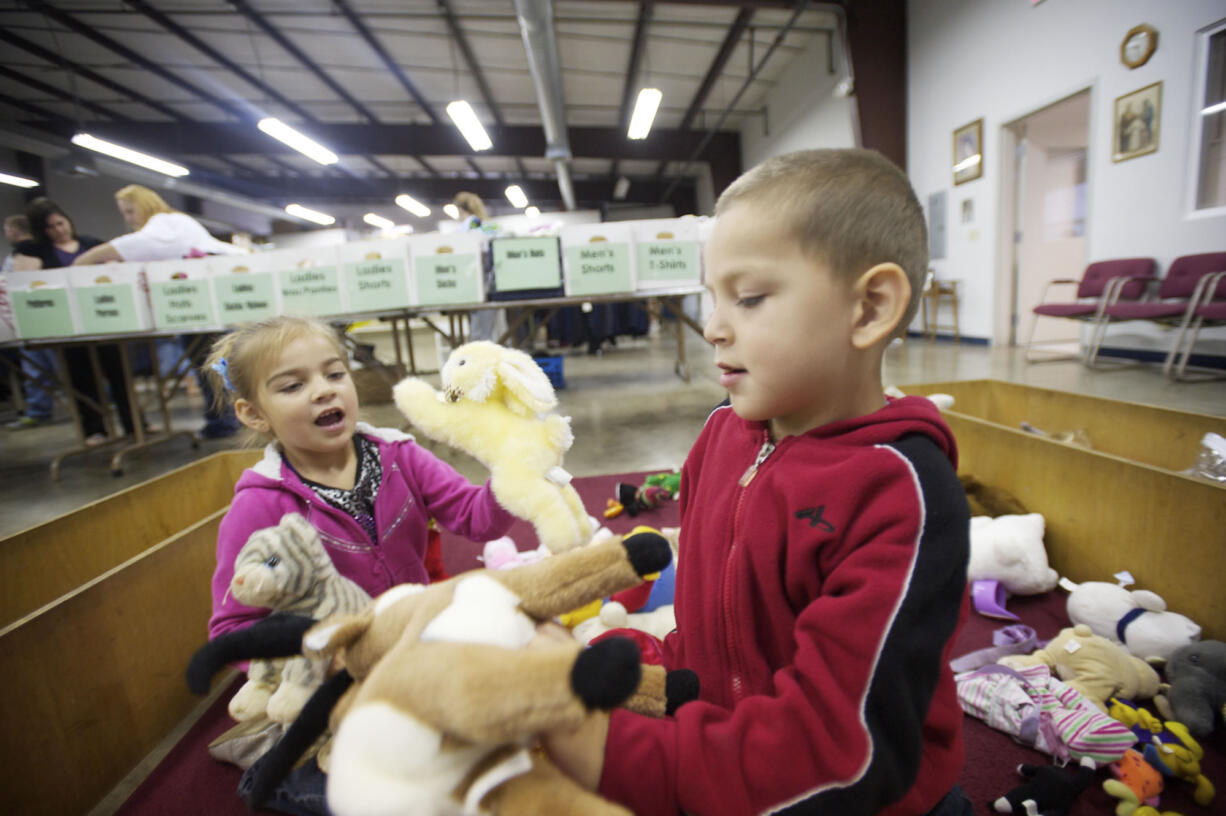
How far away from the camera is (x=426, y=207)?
1484 centimetres

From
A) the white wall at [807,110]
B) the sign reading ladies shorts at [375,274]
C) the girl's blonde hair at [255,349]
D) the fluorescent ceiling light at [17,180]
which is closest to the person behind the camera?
the girl's blonde hair at [255,349]

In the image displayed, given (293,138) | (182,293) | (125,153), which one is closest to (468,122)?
(293,138)

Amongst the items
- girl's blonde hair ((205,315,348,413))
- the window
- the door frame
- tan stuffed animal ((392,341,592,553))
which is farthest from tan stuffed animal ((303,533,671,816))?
the door frame

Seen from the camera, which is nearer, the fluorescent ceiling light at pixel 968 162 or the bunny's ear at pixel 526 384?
the bunny's ear at pixel 526 384

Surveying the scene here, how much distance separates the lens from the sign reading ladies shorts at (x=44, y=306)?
10.6 feet

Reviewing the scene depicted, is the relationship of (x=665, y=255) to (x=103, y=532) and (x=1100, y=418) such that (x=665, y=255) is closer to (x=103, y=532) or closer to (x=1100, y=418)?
(x=1100, y=418)

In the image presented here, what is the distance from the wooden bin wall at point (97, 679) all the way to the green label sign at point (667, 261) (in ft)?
8.53

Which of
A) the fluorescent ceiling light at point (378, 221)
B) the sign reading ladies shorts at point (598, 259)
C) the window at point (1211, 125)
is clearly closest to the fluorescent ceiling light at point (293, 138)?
the sign reading ladies shorts at point (598, 259)

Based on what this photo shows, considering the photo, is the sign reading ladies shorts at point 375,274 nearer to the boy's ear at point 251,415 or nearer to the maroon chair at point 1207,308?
the boy's ear at point 251,415

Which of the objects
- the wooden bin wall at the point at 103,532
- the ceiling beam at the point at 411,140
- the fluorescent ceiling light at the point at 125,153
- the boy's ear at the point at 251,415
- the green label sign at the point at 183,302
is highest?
the ceiling beam at the point at 411,140

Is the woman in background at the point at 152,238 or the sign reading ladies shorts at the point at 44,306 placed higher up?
the woman in background at the point at 152,238

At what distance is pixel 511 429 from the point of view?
38.9 inches

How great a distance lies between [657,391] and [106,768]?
4032 millimetres

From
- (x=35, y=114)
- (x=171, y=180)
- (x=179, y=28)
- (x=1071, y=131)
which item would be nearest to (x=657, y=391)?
(x=1071, y=131)
